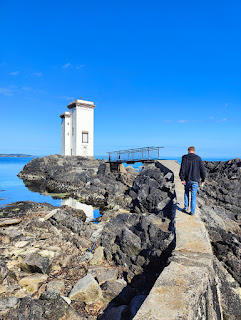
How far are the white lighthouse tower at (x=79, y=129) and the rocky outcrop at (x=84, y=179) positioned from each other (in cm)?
230

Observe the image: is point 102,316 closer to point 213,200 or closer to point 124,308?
point 124,308

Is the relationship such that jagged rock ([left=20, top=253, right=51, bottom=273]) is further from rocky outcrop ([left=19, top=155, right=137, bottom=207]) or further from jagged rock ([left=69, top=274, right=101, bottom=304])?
rocky outcrop ([left=19, top=155, right=137, bottom=207])

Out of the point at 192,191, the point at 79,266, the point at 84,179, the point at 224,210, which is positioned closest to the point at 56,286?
the point at 79,266

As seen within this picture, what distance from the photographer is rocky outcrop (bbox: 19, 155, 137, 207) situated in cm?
1820

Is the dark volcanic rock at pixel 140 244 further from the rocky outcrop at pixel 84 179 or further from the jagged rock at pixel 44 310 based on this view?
the rocky outcrop at pixel 84 179

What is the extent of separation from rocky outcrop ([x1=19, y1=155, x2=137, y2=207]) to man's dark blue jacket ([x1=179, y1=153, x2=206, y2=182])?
1014 cm

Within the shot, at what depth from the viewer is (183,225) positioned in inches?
184

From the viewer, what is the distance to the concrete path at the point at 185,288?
2.18 metres

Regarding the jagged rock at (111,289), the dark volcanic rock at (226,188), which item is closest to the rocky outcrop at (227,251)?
the dark volcanic rock at (226,188)

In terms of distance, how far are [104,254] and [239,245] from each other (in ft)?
12.0

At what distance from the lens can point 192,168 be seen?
551 cm

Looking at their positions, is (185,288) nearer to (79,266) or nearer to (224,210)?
(79,266)

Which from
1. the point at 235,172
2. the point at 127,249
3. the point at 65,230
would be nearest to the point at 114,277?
the point at 127,249

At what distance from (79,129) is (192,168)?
103ft
